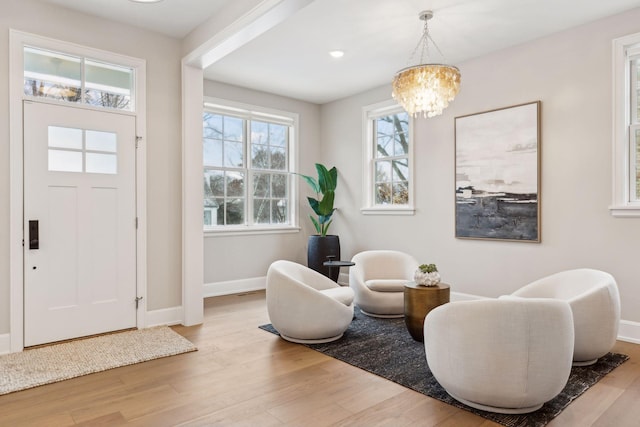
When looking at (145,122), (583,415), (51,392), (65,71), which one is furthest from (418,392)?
(65,71)

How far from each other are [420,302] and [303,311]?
0.99m

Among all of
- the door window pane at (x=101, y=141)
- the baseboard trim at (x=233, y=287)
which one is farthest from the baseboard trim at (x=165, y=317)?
the door window pane at (x=101, y=141)

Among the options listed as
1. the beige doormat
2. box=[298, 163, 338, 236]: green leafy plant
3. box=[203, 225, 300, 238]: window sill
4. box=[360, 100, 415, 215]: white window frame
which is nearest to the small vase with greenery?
the beige doormat

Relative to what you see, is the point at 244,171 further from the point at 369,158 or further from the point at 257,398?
the point at 257,398

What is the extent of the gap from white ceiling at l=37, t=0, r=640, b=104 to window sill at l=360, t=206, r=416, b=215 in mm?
1782

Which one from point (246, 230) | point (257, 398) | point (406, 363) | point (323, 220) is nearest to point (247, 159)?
point (246, 230)

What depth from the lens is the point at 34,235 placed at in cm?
338

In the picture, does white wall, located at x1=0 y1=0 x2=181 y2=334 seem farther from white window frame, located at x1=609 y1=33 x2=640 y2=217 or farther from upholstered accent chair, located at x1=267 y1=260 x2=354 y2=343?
white window frame, located at x1=609 y1=33 x2=640 y2=217

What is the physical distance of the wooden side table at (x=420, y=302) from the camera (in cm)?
339

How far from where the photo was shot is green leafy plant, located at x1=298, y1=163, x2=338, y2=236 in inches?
238

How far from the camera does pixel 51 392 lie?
2.60 m

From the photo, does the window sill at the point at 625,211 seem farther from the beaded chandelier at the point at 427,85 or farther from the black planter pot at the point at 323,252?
the black planter pot at the point at 323,252

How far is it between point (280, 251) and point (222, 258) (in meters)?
0.99

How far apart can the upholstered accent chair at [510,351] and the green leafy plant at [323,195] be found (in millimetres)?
3867
